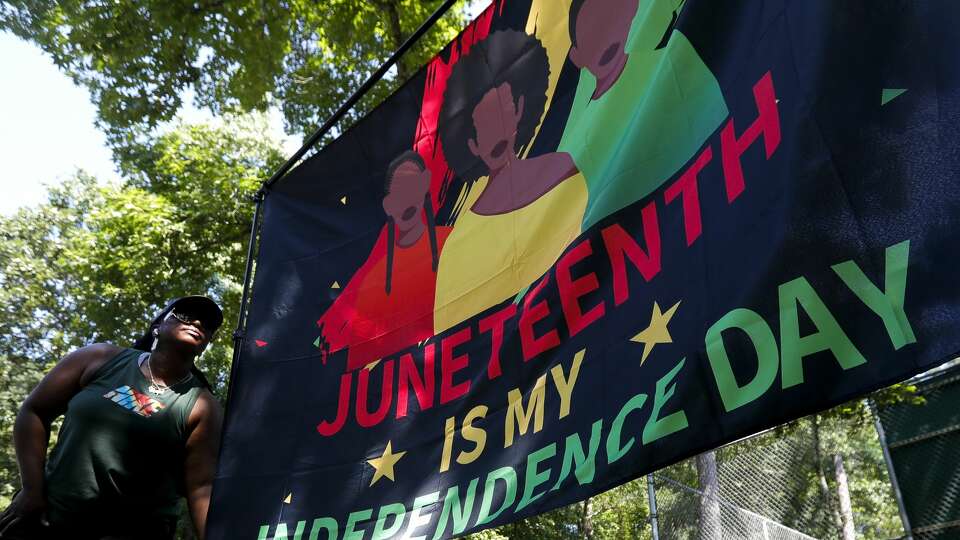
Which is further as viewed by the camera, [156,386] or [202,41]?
[202,41]

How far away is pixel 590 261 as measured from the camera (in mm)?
2273

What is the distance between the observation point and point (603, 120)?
8.03 feet

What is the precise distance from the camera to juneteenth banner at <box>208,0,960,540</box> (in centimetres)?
156

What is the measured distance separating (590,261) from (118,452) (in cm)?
178

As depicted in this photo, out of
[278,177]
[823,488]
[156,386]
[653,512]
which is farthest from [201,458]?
[823,488]

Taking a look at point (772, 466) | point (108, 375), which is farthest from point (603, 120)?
point (772, 466)

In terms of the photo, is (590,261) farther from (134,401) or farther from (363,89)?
(363,89)

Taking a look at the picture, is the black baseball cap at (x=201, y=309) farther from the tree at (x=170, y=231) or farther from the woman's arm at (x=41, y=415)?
the tree at (x=170, y=231)

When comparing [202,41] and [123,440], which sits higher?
[202,41]

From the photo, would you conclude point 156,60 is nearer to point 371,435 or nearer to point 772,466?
point 371,435

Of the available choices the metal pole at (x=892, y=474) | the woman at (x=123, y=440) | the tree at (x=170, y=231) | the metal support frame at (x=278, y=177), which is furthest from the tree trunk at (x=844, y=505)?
the woman at (x=123, y=440)

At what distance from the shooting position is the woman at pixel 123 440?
2.69 m

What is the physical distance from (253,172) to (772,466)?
8.89 meters

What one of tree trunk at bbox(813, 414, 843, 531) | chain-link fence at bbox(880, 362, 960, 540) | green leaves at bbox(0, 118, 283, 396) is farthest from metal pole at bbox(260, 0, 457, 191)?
tree trunk at bbox(813, 414, 843, 531)
